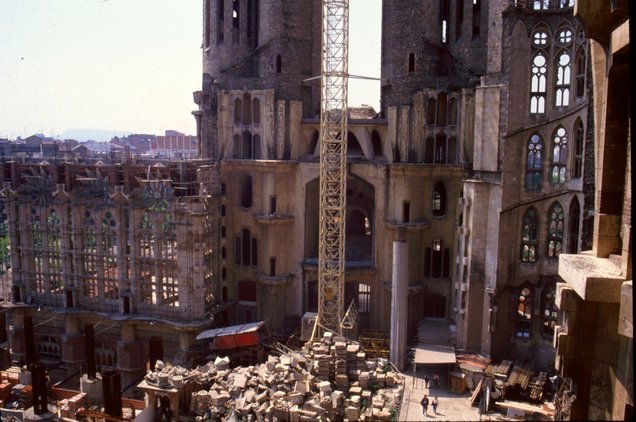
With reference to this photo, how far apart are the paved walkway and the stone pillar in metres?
1.32

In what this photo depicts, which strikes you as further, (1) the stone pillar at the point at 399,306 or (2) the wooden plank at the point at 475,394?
(1) the stone pillar at the point at 399,306

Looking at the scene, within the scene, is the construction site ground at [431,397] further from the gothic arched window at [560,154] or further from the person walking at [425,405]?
the gothic arched window at [560,154]

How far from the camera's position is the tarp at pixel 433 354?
32.4m

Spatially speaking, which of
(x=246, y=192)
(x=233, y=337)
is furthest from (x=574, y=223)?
(x=246, y=192)

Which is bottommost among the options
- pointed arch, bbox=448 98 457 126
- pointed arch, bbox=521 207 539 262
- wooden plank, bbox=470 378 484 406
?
wooden plank, bbox=470 378 484 406

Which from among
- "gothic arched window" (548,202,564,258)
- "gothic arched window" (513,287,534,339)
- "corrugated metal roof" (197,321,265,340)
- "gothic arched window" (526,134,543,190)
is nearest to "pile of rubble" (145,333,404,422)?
"corrugated metal roof" (197,321,265,340)

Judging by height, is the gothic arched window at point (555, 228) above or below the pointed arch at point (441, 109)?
below

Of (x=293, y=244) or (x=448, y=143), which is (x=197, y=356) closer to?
(x=293, y=244)

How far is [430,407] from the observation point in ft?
96.0

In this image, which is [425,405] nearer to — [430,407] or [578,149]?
[430,407]

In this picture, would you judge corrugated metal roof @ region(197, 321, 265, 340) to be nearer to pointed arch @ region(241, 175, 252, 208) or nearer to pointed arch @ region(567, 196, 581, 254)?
pointed arch @ region(241, 175, 252, 208)

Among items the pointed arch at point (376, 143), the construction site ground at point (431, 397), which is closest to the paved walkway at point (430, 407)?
the construction site ground at point (431, 397)

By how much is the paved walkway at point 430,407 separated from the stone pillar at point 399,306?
1.32 m

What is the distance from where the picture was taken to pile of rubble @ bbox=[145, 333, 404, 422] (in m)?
27.6
